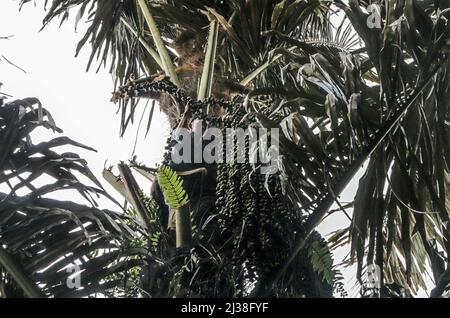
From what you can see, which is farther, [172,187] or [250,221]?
[172,187]

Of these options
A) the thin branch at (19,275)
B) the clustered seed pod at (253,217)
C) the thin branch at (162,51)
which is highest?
the thin branch at (162,51)

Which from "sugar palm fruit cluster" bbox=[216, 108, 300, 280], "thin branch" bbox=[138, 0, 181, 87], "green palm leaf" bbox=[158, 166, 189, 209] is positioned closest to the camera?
"sugar palm fruit cluster" bbox=[216, 108, 300, 280]

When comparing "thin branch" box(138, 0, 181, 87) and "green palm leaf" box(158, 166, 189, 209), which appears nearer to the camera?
"green palm leaf" box(158, 166, 189, 209)

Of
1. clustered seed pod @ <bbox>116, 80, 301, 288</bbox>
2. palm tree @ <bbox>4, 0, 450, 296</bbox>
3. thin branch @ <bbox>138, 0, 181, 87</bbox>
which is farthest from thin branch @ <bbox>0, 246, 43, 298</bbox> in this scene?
thin branch @ <bbox>138, 0, 181, 87</bbox>

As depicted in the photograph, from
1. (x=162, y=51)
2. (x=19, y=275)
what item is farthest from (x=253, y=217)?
(x=162, y=51)

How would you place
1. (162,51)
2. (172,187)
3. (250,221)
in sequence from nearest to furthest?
1. (250,221)
2. (172,187)
3. (162,51)

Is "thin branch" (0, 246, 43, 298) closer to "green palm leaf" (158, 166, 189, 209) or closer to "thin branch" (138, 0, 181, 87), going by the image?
"green palm leaf" (158, 166, 189, 209)

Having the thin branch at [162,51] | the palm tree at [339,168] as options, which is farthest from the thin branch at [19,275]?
the thin branch at [162,51]

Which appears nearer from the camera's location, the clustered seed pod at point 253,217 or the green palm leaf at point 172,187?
the clustered seed pod at point 253,217

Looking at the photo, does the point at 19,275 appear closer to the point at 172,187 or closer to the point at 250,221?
the point at 172,187

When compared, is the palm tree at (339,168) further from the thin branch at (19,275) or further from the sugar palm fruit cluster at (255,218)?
the thin branch at (19,275)

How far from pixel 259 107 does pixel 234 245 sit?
867 mm

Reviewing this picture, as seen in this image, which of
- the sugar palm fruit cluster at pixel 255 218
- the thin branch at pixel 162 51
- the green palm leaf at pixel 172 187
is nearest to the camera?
the sugar palm fruit cluster at pixel 255 218

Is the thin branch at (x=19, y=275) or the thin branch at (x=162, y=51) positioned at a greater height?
the thin branch at (x=162, y=51)
